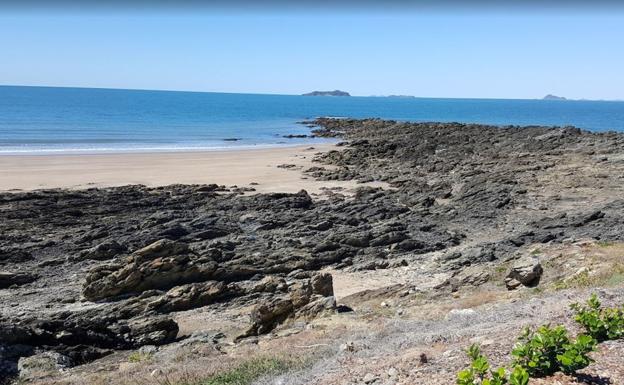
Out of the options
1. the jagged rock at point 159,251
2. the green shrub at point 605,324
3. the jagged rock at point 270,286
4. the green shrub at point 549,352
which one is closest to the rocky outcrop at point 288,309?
the jagged rock at point 270,286

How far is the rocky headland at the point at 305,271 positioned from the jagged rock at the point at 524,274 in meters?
0.04

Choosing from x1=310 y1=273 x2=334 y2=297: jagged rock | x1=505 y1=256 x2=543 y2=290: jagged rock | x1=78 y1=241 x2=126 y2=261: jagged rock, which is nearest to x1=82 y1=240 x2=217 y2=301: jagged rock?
x1=78 y1=241 x2=126 y2=261: jagged rock

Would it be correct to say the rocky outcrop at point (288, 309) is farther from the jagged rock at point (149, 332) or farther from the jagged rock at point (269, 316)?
the jagged rock at point (149, 332)

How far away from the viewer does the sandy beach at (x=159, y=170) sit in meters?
29.6

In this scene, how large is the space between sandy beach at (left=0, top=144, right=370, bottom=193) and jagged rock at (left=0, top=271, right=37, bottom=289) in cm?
1303

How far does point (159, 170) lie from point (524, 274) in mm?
27446

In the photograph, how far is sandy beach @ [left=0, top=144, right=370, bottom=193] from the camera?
97.2 feet

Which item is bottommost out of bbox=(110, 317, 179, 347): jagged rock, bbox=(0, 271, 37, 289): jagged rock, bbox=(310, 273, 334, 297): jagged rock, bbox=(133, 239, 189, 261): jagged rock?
bbox=(0, 271, 37, 289): jagged rock

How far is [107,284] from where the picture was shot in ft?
44.8

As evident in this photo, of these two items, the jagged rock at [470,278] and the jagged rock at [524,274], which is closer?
the jagged rock at [524,274]

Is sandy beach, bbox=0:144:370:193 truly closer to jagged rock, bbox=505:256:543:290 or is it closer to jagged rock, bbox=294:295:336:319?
jagged rock, bbox=505:256:543:290

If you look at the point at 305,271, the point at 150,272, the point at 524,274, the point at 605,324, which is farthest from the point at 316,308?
the point at 605,324

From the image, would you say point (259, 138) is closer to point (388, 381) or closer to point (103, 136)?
point (103, 136)

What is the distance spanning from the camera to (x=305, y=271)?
15.8 metres
